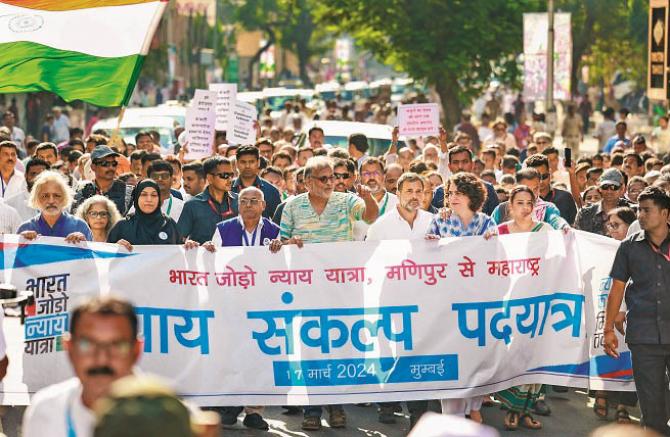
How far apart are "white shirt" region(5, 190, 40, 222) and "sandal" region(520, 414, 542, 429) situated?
14.6 feet

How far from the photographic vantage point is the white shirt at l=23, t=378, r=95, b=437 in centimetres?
419

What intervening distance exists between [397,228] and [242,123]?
24.1ft

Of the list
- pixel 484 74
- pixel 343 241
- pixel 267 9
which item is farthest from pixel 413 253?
pixel 267 9

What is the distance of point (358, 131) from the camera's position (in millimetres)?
20172

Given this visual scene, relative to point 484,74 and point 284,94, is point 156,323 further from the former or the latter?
point 284,94

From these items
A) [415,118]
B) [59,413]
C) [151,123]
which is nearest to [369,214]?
[59,413]

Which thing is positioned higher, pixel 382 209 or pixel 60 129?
pixel 382 209

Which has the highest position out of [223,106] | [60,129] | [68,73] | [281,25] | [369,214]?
[281,25]

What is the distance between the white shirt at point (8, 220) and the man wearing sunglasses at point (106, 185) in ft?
4.47

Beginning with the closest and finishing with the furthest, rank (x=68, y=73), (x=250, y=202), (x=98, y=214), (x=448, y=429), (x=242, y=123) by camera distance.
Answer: (x=448, y=429)
(x=250, y=202)
(x=98, y=214)
(x=68, y=73)
(x=242, y=123)

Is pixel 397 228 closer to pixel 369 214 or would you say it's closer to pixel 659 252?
pixel 369 214

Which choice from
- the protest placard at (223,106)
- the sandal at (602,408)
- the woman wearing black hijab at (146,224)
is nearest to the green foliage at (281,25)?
the protest placard at (223,106)

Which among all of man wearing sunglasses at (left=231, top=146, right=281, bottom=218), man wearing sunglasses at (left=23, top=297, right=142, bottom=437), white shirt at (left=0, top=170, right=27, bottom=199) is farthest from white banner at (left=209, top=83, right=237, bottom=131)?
man wearing sunglasses at (left=23, top=297, right=142, bottom=437)

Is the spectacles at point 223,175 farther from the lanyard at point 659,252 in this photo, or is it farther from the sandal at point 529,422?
the lanyard at point 659,252
